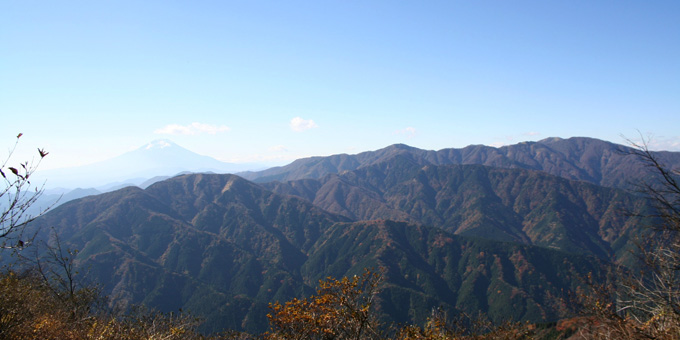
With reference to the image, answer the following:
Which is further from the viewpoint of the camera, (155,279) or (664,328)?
(155,279)

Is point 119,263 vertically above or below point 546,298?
above

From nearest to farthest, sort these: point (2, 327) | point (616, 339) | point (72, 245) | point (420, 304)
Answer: point (2, 327)
point (616, 339)
point (420, 304)
point (72, 245)

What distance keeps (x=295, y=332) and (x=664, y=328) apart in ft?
67.0

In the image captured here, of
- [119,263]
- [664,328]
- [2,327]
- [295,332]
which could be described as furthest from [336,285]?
[119,263]

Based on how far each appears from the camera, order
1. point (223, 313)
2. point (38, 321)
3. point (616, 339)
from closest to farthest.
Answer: point (616, 339) < point (38, 321) < point (223, 313)

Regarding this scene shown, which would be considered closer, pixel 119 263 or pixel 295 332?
pixel 295 332

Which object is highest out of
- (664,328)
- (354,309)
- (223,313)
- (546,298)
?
(354,309)

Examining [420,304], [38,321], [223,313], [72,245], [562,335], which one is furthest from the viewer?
[72,245]

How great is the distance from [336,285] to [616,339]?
50.3 ft

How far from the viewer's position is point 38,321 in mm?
19484

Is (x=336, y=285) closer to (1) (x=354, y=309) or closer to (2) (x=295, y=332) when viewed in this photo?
(1) (x=354, y=309)

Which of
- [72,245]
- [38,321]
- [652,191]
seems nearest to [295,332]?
[38,321]

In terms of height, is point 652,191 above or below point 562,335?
above

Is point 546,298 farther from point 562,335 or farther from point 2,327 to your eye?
point 2,327
